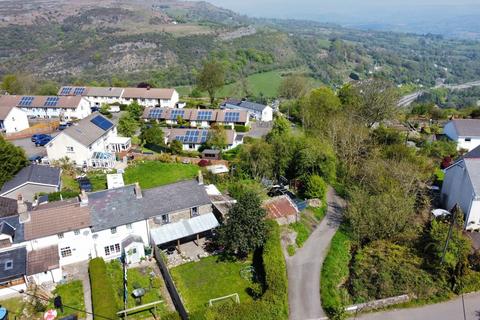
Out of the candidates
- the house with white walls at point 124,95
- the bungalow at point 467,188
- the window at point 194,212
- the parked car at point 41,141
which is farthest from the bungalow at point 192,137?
the bungalow at point 467,188

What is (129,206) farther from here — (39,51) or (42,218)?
(39,51)

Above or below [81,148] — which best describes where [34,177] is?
below

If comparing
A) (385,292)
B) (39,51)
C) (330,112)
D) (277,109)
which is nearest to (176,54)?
(39,51)

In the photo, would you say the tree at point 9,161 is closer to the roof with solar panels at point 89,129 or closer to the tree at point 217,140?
the roof with solar panels at point 89,129

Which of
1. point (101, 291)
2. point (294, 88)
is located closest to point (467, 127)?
point (294, 88)

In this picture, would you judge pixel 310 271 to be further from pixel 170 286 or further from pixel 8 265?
pixel 8 265

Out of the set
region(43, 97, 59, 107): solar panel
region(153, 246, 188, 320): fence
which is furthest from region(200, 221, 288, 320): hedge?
region(43, 97, 59, 107): solar panel

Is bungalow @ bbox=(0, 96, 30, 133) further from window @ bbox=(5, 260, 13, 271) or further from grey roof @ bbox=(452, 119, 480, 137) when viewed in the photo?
grey roof @ bbox=(452, 119, 480, 137)
